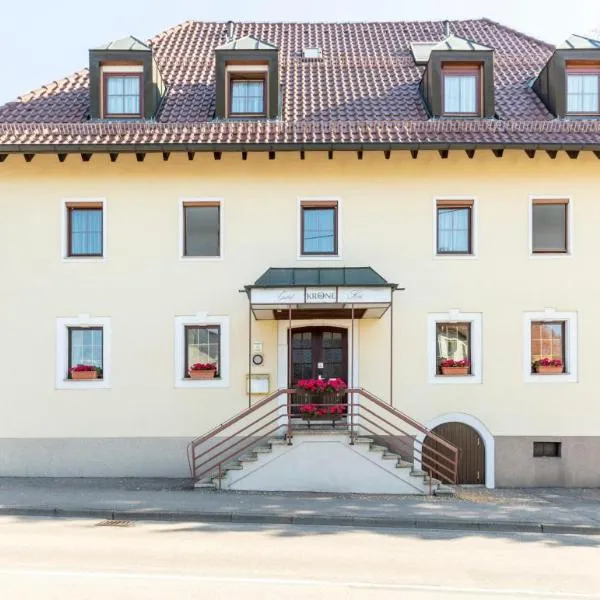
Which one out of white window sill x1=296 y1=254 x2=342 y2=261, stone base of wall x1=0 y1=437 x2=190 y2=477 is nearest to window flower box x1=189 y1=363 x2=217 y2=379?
stone base of wall x1=0 y1=437 x2=190 y2=477

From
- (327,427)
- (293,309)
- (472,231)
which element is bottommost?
(327,427)

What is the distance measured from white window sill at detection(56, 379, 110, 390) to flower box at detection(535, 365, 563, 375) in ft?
30.2

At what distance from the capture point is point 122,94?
58.5 feet

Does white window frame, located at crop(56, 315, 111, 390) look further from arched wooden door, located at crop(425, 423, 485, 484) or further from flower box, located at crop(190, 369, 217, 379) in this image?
arched wooden door, located at crop(425, 423, 485, 484)

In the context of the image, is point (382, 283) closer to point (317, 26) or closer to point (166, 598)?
point (166, 598)

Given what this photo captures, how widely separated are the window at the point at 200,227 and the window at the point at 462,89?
5.72 m

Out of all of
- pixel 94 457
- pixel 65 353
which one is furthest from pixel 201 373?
pixel 65 353

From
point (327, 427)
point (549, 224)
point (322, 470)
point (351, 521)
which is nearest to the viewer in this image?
point (351, 521)

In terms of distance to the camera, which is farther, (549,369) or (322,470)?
(549,369)

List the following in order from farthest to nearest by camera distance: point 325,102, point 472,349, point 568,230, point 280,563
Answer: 1. point 325,102
2. point 568,230
3. point 472,349
4. point 280,563

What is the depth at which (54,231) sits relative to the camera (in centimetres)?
1697

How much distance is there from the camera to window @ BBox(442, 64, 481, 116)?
1775 cm

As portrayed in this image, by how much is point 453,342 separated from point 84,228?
8365 mm

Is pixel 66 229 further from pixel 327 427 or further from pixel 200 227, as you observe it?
pixel 327 427
